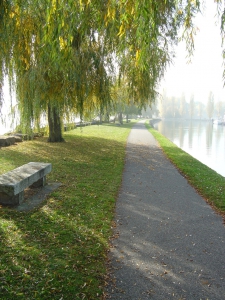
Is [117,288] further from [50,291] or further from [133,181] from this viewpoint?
[133,181]

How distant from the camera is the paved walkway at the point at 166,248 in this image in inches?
126

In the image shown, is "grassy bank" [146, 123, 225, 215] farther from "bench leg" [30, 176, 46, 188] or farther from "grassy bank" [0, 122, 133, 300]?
"bench leg" [30, 176, 46, 188]

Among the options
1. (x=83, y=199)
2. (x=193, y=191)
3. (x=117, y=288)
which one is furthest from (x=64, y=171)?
(x=117, y=288)

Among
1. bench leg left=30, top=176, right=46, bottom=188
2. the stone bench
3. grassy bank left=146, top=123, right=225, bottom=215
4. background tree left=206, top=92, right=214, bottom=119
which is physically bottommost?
grassy bank left=146, top=123, right=225, bottom=215

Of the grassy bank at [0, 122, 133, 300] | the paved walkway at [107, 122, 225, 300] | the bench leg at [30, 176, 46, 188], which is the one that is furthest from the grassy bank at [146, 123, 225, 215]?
the bench leg at [30, 176, 46, 188]

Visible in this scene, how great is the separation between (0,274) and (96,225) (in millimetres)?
1959

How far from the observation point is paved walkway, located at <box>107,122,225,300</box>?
3195 mm

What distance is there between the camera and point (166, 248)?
4.15m

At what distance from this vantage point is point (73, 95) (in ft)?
31.9

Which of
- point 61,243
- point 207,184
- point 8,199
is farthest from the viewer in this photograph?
point 207,184

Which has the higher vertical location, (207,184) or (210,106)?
(210,106)

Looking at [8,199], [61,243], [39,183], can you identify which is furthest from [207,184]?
[8,199]

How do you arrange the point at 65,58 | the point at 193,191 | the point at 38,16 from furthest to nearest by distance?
the point at 193,191 → the point at 38,16 → the point at 65,58

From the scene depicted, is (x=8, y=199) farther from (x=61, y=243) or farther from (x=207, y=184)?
(x=207, y=184)
